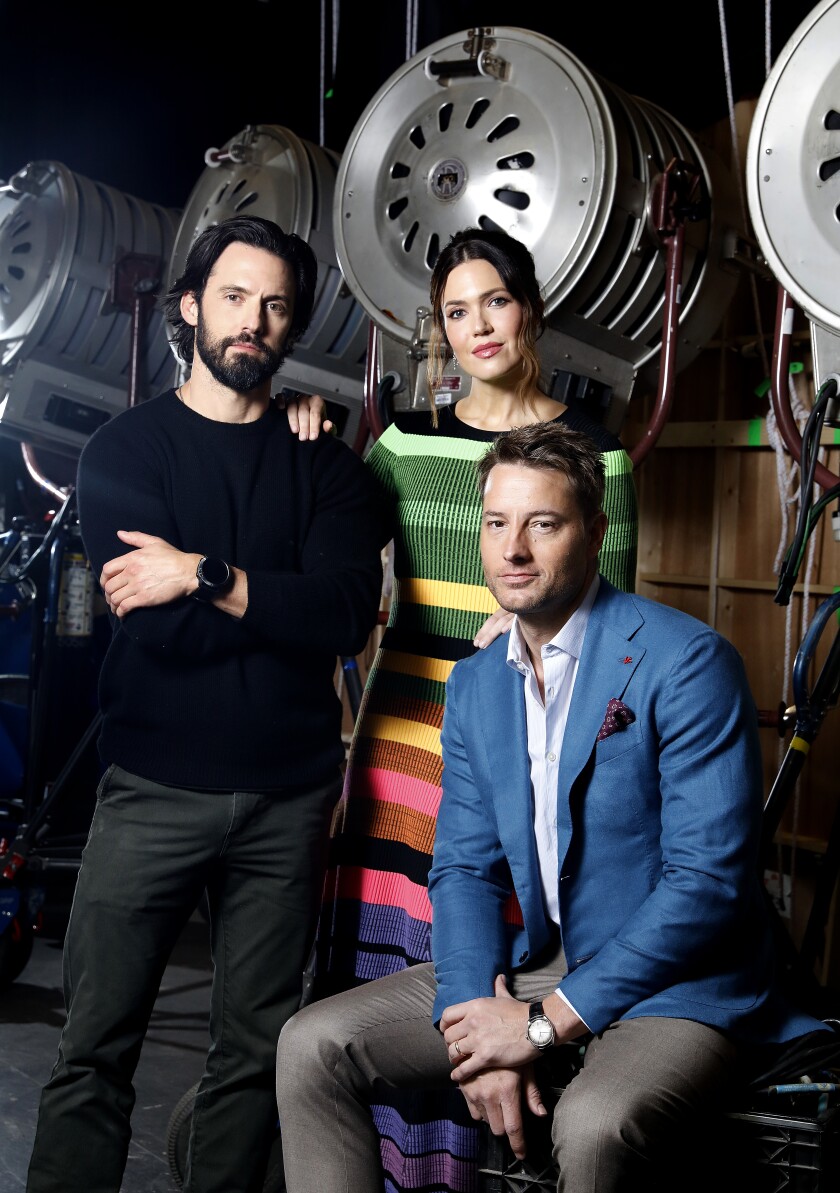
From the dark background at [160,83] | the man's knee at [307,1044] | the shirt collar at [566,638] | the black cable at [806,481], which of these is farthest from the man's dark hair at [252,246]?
the dark background at [160,83]

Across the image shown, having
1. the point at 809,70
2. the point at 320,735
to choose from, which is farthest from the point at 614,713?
the point at 809,70

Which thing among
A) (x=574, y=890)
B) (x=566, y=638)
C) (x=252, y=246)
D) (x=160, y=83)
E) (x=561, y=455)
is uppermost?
(x=160, y=83)

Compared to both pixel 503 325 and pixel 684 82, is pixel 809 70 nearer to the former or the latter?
pixel 503 325

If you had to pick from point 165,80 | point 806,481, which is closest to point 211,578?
point 806,481

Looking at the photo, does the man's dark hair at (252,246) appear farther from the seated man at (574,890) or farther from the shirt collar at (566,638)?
the shirt collar at (566,638)

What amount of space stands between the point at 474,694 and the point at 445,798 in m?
0.19

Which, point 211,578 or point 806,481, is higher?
point 806,481

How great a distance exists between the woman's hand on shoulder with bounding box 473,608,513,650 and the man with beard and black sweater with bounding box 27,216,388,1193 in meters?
0.20

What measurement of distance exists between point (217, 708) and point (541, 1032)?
0.74 m

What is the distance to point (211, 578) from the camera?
6.29 feet

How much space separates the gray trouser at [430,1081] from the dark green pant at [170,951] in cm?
28

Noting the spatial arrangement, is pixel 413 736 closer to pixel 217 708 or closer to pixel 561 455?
pixel 217 708

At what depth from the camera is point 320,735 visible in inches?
82.7

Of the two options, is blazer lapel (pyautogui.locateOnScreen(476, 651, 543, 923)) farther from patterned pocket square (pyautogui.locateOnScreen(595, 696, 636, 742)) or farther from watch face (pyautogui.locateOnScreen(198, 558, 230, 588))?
watch face (pyautogui.locateOnScreen(198, 558, 230, 588))
